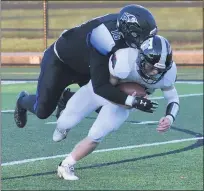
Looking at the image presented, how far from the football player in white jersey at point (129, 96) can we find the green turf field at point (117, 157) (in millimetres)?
347

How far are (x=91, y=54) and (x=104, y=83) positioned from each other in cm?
33

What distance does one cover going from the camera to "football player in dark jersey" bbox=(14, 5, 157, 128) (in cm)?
730

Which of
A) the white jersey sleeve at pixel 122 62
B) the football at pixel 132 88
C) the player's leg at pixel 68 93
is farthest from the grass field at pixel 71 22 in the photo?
the white jersey sleeve at pixel 122 62

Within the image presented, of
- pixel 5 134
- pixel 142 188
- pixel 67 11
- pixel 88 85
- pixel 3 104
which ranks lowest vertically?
pixel 67 11

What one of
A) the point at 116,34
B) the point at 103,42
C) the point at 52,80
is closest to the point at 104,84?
the point at 103,42

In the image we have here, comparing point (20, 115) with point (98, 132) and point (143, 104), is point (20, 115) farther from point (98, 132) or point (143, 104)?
point (143, 104)

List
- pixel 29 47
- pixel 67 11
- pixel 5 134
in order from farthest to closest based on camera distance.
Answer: pixel 67 11
pixel 29 47
pixel 5 134

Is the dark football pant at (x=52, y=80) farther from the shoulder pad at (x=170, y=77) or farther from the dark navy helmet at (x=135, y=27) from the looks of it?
→ the shoulder pad at (x=170, y=77)

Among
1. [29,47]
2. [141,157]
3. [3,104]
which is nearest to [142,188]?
[141,157]

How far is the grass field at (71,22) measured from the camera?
77.4 feet

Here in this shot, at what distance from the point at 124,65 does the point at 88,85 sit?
0.74m

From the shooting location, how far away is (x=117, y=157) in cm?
876

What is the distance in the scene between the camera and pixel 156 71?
7.12 metres

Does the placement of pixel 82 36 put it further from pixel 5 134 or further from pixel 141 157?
pixel 5 134
